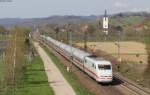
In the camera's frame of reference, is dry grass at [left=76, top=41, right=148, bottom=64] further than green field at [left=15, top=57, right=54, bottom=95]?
Yes

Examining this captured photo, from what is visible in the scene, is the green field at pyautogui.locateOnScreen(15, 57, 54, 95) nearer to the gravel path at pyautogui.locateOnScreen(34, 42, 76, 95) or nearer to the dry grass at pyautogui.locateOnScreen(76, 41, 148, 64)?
the gravel path at pyautogui.locateOnScreen(34, 42, 76, 95)

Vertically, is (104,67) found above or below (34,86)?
above

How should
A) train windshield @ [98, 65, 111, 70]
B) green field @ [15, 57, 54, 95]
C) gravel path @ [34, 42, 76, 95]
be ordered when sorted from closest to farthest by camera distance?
green field @ [15, 57, 54, 95], gravel path @ [34, 42, 76, 95], train windshield @ [98, 65, 111, 70]

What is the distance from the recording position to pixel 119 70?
77.2 metres

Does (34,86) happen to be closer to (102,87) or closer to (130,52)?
(102,87)

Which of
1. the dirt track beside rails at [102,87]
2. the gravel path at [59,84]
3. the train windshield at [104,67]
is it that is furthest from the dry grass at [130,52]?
the train windshield at [104,67]

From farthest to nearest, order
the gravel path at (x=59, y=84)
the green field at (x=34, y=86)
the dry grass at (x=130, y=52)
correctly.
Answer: the dry grass at (x=130, y=52) < the gravel path at (x=59, y=84) < the green field at (x=34, y=86)

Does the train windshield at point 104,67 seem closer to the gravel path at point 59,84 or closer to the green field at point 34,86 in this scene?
the gravel path at point 59,84

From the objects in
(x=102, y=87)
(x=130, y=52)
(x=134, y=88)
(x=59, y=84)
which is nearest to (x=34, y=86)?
(x=59, y=84)

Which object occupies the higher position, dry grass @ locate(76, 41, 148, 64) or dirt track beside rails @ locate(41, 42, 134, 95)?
dirt track beside rails @ locate(41, 42, 134, 95)

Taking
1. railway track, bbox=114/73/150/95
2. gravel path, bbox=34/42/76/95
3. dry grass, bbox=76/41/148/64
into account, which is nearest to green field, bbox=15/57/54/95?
gravel path, bbox=34/42/76/95

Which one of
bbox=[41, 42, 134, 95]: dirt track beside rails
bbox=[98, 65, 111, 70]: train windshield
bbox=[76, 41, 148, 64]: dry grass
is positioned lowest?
bbox=[76, 41, 148, 64]: dry grass

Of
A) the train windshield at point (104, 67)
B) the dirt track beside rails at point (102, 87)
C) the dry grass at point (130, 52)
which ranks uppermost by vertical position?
the train windshield at point (104, 67)

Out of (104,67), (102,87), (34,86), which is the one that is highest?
(104,67)
